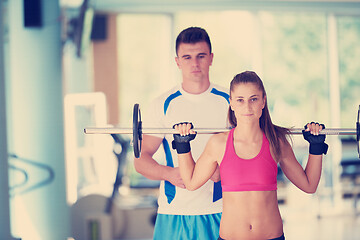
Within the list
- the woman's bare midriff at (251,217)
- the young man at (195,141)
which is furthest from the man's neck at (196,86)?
the woman's bare midriff at (251,217)

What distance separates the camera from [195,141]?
1923mm

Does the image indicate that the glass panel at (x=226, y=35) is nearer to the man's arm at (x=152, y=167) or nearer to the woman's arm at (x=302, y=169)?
the man's arm at (x=152, y=167)

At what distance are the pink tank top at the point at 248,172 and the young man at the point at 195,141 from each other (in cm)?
25

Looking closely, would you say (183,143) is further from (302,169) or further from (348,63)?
(348,63)

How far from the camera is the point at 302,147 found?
6.78 m

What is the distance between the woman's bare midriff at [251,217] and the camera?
5.15ft

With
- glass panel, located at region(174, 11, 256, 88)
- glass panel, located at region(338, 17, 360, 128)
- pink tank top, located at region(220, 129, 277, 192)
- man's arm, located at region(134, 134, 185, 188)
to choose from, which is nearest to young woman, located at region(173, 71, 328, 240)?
pink tank top, located at region(220, 129, 277, 192)

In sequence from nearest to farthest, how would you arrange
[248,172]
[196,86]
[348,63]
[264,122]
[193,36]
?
[248,172] → [264,122] → [193,36] → [196,86] → [348,63]

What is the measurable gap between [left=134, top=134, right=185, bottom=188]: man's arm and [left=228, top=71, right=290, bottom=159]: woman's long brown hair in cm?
31

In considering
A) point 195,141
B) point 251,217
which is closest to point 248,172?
point 251,217

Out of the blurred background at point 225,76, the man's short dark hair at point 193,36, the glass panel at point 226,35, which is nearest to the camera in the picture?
the man's short dark hair at point 193,36

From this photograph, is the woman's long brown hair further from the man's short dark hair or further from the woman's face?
the man's short dark hair

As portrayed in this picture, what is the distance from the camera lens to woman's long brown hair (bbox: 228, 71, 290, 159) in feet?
5.25

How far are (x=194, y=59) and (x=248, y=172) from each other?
52cm
